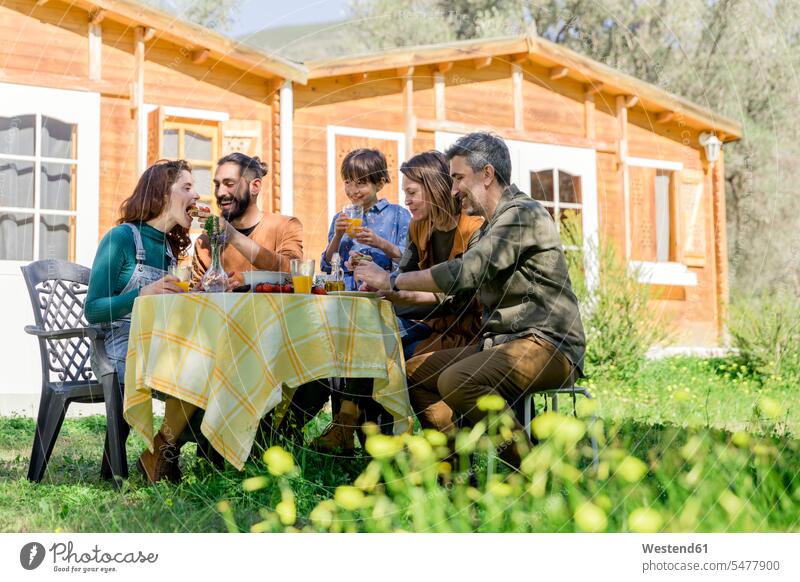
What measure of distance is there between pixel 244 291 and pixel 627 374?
4406 millimetres

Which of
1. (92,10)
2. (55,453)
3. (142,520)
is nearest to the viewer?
(142,520)

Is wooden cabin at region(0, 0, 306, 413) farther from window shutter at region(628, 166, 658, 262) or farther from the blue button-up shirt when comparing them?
window shutter at region(628, 166, 658, 262)

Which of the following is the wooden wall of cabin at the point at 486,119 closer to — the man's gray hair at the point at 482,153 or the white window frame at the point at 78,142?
the white window frame at the point at 78,142

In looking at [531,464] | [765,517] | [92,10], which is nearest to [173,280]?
[531,464]

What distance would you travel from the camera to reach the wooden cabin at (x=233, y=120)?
247 inches

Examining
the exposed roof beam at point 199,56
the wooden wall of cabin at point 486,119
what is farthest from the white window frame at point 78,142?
the wooden wall of cabin at point 486,119

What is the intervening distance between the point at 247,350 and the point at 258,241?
811 millimetres

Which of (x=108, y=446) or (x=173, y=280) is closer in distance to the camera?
(x=173, y=280)

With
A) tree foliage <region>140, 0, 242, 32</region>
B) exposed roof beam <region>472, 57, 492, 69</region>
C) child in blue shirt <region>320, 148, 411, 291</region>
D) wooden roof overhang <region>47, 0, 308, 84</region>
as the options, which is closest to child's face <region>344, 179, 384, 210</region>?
child in blue shirt <region>320, 148, 411, 291</region>
